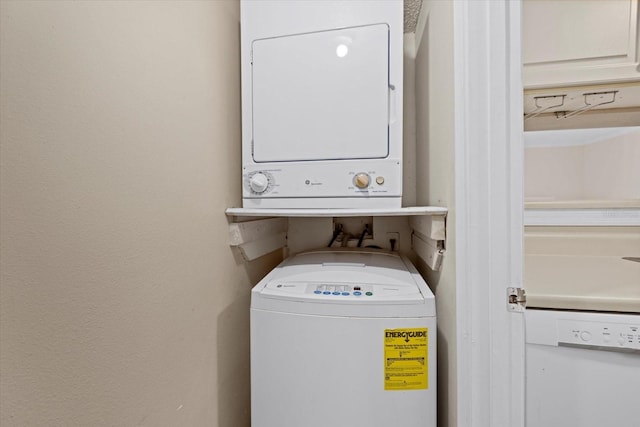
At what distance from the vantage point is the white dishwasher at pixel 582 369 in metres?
1.02

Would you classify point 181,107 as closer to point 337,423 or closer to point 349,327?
point 349,327

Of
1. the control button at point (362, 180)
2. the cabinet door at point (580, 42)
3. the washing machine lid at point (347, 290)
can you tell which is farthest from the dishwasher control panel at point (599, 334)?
the cabinet door at point (580, 42)

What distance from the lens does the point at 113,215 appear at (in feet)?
2.02

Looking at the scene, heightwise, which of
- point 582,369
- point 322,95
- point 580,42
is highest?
point 580,42

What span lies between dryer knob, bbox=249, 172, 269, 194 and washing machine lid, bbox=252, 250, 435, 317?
1.06ft

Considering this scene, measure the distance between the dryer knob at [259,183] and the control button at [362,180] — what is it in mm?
336

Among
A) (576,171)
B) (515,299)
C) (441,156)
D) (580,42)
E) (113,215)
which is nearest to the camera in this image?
(113,215)

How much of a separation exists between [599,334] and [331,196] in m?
1.10

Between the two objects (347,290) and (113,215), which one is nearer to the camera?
(113,215)

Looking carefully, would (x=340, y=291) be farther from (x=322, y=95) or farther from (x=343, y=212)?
(x=322, y=95)

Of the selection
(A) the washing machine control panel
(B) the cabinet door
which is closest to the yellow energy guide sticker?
(A) the washing machine control panel

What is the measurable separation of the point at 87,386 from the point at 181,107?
0.70 meters

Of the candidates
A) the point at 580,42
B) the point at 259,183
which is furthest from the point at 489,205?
the point at 580,42

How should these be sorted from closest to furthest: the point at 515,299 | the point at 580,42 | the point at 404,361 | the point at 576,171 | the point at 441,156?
the point at 515,299 → the point at 404,361 → the point at 441,156 → the point at 580,42 → the point at 576,171
